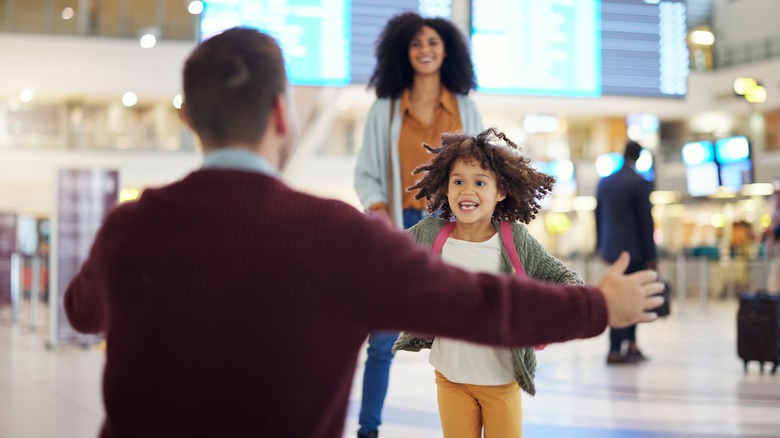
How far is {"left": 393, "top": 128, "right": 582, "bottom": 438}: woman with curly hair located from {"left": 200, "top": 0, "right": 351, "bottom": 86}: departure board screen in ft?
18.7

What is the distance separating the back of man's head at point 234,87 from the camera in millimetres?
1549

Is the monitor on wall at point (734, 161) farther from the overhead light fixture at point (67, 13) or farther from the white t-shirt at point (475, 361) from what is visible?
the overhead light fixture at point (67, 13)

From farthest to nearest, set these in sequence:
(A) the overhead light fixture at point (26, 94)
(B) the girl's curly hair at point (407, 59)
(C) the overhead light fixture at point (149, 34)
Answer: (A) the overhead light fixture at point (26, 94) → (C) the overhead light fixture at point (149, 34) → (B) the girl's curly hair at point (407, 59)

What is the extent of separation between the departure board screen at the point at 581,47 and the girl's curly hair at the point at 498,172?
6.83 meters

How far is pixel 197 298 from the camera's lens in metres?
1.46

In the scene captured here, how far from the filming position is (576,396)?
616 centimetres

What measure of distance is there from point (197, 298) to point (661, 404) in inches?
188

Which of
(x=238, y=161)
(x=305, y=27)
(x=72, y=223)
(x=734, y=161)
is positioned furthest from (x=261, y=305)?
(x=734, y=161)

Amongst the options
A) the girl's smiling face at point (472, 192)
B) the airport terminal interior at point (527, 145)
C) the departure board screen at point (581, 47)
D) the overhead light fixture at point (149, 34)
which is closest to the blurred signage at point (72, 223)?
the airport terminal interior at point (527, 145)

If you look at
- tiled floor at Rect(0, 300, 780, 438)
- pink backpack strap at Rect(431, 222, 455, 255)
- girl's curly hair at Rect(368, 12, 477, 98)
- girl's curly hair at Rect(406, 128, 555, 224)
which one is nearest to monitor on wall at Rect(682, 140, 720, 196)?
tiled floor at Rect(0, 300, 780, 438)

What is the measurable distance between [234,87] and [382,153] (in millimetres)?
2789

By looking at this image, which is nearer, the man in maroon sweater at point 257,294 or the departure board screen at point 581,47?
the man in maroon sweater at point 257,294

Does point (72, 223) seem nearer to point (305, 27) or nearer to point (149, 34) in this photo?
point (305, 27)

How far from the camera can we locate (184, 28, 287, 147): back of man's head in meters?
1.55
